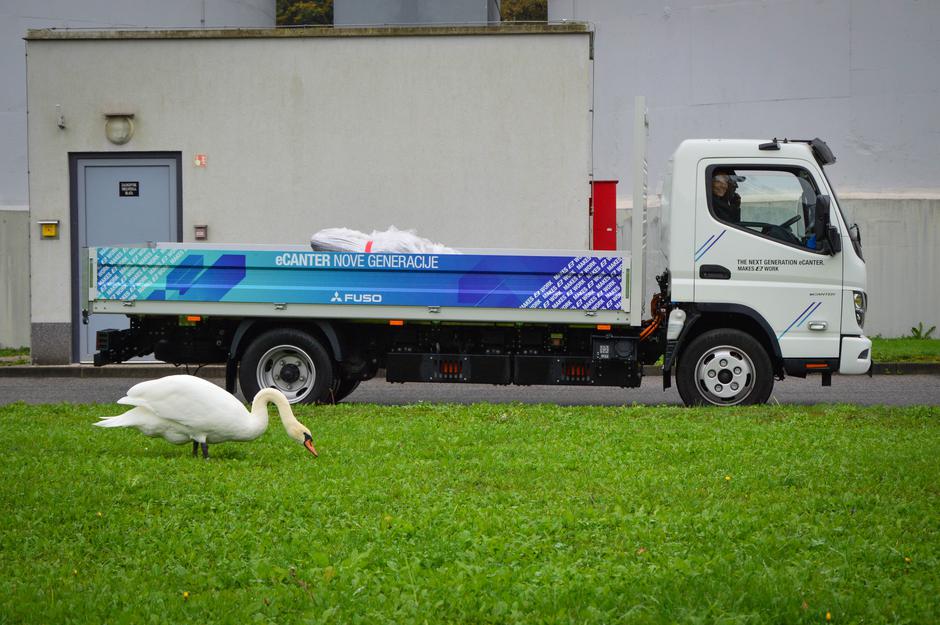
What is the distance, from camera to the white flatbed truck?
1172 centimetres

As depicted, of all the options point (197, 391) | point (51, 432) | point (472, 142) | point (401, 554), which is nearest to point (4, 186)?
point (472, 142)

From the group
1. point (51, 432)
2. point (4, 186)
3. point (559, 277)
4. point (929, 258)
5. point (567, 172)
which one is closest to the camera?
point (51, 432)

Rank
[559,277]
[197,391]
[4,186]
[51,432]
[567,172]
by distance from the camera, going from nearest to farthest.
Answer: [197,391] → [51,432] → [559,277] → [567,172] → [4,186]

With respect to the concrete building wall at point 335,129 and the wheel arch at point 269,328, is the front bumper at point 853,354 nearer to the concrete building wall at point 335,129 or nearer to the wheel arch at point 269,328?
the wheel arch at point 269,328

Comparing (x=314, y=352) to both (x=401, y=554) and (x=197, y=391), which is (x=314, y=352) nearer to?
(x=197, y=391)

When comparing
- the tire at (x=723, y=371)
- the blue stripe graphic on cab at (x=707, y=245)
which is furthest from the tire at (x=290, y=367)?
the blue stripe graphic on cab at (x=707, y=245)

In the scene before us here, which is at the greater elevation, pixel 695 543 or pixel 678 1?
pixel 678 1

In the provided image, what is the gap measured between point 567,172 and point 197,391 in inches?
371

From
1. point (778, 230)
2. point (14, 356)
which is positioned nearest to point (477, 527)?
point (778, 230)

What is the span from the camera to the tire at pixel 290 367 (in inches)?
477

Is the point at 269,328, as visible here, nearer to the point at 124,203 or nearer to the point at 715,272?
the point at 715,272

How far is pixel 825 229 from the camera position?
1156 cm

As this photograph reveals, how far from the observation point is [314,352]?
1212 centimetres

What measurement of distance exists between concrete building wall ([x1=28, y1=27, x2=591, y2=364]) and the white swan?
8922 mm
